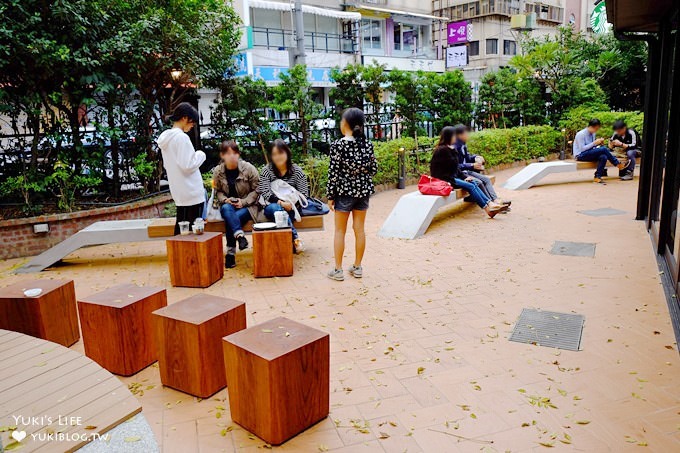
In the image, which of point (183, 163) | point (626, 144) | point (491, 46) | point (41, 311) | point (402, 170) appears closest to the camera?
point (41, 311)

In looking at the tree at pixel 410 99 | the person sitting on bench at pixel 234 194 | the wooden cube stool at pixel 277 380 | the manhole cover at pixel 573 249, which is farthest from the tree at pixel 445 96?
the wooden cube stool at pixel 277 380

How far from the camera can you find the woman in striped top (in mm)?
6535

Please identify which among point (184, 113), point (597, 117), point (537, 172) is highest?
point (184, 113)

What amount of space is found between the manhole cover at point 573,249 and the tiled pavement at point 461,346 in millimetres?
99

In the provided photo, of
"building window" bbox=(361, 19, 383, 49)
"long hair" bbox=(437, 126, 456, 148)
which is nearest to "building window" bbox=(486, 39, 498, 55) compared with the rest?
"building window" bbox=(361, 19, 383, 49)

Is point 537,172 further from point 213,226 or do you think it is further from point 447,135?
point 213,226

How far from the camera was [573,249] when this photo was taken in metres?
6.77

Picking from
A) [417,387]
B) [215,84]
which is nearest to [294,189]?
[417,387]

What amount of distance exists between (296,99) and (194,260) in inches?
240

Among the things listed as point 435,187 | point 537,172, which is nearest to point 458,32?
point 537,172

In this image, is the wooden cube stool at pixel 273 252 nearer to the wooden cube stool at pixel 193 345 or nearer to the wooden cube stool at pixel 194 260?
the wooden cube stool at pixel 194 260

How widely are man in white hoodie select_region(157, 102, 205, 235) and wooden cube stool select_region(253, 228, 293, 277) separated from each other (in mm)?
815

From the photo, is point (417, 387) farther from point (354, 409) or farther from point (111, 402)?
point (111, 402)

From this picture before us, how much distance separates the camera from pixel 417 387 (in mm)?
3578
